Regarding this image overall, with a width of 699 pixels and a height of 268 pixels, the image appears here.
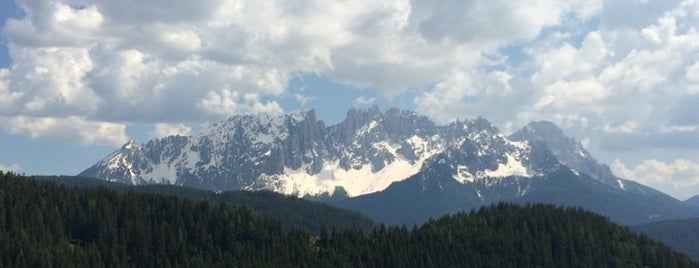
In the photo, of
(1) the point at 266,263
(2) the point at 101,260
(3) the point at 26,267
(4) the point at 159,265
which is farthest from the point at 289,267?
(3) the point at 26,267

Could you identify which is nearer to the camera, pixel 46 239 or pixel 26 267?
pixel 26 267

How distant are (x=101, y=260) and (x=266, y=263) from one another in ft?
132

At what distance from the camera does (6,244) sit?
185000 millimetres

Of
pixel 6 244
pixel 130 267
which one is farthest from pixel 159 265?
pixel 6 244

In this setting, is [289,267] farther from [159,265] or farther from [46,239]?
[46,239]

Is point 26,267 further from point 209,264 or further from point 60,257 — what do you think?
point 209,264

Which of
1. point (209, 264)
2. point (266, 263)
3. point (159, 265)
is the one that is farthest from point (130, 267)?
point (266, 263)

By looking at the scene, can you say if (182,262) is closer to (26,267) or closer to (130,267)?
(130,267)

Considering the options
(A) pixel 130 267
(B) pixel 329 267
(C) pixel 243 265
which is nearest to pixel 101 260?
(A) pixel 130 267

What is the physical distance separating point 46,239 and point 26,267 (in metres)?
23.1

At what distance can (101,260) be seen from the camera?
624ft

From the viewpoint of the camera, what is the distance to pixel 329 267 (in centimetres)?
19975

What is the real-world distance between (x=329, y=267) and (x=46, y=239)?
236 feet

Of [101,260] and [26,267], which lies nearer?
[26,267]
